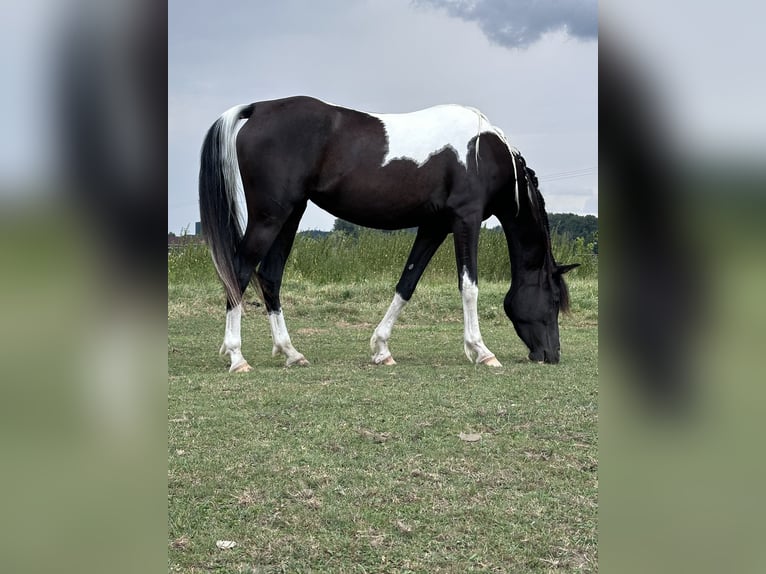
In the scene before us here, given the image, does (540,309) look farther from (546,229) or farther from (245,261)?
(245,261)

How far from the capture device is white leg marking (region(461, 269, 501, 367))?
19.9ft

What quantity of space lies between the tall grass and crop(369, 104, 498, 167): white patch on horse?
569cm

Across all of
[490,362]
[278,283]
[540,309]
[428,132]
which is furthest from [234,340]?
[540,309]

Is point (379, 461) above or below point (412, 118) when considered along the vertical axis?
below

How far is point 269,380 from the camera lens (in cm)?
519

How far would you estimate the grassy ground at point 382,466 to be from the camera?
225cm

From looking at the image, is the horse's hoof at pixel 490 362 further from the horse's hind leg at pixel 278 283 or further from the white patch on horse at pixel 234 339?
the white patch on horse at pixel 234 339

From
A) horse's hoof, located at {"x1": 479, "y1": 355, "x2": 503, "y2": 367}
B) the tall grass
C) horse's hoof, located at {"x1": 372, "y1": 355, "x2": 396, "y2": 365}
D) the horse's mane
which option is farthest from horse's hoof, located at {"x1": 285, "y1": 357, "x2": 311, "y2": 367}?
the tall grass

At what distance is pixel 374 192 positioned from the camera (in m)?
A: 5.99

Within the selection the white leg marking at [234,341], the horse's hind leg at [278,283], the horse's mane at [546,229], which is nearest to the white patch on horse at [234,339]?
the white leg marking at [234,341]

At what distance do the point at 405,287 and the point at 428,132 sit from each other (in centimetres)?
142

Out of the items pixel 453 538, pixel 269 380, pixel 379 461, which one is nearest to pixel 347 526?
pixel 453 538
